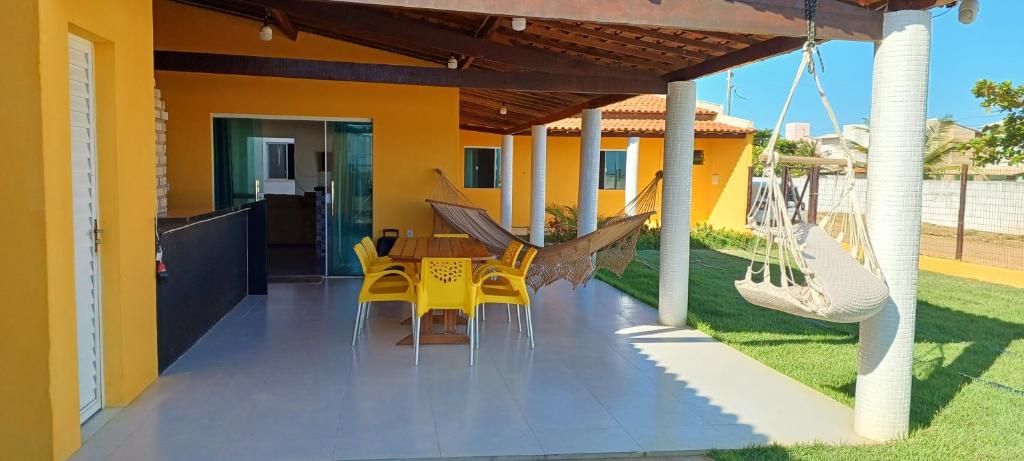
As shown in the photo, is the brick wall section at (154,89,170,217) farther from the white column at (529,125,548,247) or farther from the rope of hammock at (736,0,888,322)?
the white column at (529,125,548,247)

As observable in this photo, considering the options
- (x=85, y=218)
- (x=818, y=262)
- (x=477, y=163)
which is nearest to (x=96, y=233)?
(x=85, y=218)

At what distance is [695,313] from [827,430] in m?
2.87

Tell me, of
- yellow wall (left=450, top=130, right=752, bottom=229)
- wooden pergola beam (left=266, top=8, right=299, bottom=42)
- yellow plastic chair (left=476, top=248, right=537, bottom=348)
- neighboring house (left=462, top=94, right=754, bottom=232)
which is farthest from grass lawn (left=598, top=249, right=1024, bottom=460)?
yellow wall (left=450, top=130, right=752, bottom=229)

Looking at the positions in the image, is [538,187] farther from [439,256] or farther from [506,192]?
[439,256]

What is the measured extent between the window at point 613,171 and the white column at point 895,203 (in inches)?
425

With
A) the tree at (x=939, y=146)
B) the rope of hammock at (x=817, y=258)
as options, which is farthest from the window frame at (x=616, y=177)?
the rope of hammock at (x=817, y=258)

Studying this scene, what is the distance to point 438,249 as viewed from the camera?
5488 millimetres

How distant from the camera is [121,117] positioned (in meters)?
3.50

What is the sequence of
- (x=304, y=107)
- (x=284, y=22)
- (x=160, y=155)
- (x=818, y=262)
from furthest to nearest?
(x=304, y=107), (x=284, y=22), (x=160, y=155), (x=818, y=262)

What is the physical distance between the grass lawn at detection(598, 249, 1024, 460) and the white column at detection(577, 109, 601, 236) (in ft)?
2.35

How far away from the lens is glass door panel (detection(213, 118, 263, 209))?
7.50 meters

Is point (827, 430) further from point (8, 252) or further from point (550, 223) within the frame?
point (550, 223)

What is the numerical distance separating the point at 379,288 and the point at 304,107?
328 cm

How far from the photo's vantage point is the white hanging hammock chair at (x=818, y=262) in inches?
117
